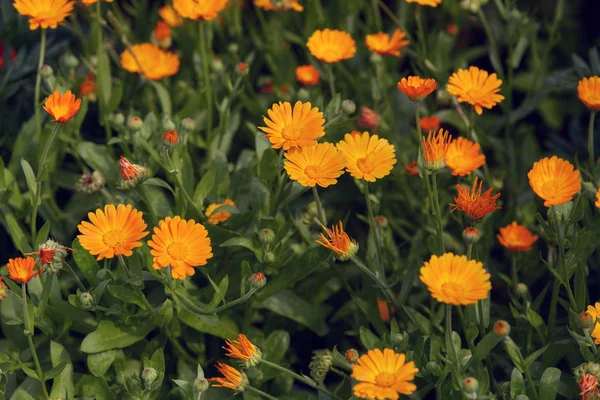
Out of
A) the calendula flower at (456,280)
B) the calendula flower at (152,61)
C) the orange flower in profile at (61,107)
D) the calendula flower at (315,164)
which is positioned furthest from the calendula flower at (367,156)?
the calendula flower at (152,61)

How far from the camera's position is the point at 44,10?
1921 millimetres

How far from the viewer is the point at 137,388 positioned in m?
1.67

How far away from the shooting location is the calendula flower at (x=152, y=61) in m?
2.20

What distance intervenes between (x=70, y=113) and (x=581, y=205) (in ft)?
3.50

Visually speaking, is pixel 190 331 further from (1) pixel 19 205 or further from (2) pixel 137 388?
(1) pixel 19 205

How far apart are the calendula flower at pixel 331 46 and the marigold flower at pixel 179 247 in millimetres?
639

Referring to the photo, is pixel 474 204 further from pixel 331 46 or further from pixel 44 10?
pixel 44 10

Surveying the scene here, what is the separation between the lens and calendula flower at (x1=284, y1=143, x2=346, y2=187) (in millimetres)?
1636

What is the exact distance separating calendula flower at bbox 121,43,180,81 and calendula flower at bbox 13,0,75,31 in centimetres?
29

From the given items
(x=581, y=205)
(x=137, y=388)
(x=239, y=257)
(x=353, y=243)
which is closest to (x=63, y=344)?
(x=137, y=388)

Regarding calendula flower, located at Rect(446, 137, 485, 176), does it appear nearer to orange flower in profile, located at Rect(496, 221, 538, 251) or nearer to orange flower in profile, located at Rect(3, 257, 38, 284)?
orange flower in profile, located at Rect(496, 221, 538, 251)

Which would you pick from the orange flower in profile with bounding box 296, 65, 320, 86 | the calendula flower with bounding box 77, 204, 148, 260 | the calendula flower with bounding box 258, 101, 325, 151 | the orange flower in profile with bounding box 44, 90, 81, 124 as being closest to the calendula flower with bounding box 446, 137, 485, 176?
the calendula flower with bounding box 258, 101, 325, 151

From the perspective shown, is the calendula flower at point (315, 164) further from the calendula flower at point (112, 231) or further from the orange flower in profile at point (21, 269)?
the orange flower in profile at point (21, 269)

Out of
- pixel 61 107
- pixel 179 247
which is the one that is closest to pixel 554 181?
pixel 179 247
